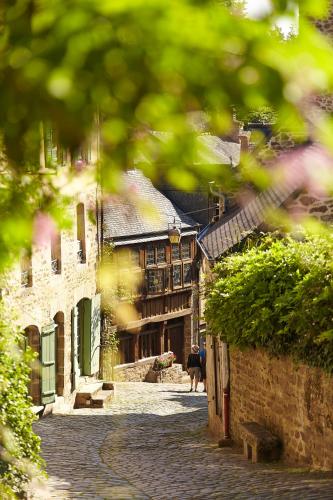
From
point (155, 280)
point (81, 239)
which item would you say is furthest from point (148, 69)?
point (155, 280)

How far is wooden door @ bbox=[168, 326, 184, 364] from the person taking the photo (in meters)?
39.1

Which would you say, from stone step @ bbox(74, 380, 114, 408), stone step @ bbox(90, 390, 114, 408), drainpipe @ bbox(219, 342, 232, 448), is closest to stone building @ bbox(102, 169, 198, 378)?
stone step @ bbox(74, 380, 114, 408)

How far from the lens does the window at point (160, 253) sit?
37.4m

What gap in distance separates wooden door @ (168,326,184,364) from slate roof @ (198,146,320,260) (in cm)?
1964

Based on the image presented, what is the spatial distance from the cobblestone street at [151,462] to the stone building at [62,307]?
35.0 inches

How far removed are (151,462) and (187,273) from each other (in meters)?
24.3

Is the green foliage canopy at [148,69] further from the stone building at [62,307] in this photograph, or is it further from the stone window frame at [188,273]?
the stone window frame at [188,273]

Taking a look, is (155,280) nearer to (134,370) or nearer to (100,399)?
(134,370)

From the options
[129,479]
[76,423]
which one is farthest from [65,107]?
[76,423]

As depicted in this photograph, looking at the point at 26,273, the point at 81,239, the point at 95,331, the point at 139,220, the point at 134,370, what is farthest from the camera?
the point at 139,220

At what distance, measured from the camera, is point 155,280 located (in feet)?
123

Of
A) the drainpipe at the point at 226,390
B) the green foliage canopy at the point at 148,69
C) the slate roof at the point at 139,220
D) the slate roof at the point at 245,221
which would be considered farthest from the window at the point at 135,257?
the green foliage canopy at the point at 148,69

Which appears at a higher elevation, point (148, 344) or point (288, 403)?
point (148, 344)

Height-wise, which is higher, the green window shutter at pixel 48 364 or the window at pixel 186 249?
the window at pixel 186 249
